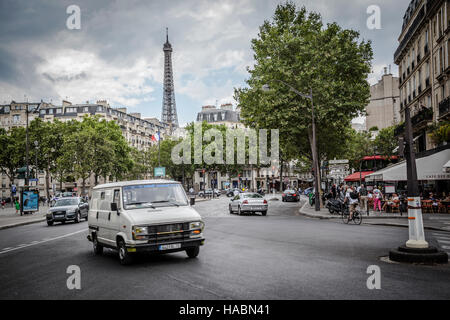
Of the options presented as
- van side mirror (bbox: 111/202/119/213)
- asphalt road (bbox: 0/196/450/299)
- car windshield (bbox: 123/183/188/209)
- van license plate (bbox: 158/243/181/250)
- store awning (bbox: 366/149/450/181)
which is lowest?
asphalt road (bbox: 0/196/450/299)

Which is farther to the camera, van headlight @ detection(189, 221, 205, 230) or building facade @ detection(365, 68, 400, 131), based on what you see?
building facade @ detection(365, 68, 400, 131)

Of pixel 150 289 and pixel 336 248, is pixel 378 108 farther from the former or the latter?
pixel 150 289

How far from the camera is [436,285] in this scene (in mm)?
6820

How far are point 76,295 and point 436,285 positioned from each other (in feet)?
19.0

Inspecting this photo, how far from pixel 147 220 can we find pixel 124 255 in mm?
985

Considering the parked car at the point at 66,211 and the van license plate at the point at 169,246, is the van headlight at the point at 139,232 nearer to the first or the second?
the van license plate at the point at 169,246

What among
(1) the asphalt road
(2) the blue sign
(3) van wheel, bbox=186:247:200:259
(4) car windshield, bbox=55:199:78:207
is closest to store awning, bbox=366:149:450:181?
(1) the asphalt road

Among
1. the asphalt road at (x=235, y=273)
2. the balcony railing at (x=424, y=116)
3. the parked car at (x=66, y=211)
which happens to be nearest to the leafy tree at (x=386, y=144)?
the balcony railing at (x=424, y=116)

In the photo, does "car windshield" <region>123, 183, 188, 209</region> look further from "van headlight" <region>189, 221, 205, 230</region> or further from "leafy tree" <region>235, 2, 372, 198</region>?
"leafy tree" <region>235, 2, 372, 198</region>

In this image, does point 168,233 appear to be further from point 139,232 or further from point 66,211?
point 66,211

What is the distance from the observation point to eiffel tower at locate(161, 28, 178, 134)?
143 m

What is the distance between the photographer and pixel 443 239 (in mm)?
13023

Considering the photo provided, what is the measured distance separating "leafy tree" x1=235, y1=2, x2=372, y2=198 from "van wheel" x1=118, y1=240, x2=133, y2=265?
898 inches
